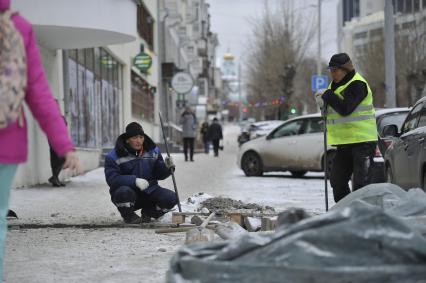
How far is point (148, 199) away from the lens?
25.9ft

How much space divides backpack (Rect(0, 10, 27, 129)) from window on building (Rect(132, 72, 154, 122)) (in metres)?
24.6

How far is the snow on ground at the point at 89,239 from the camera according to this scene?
17.4 feet

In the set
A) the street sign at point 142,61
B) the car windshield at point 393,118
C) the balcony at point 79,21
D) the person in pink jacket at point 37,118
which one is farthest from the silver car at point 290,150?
the person in pink jacket at point 37,118

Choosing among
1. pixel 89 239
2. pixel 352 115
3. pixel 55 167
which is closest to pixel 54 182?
pixel 55 167

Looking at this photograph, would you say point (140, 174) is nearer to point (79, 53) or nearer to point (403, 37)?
point (79, 53)

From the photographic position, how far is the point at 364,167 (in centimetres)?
710

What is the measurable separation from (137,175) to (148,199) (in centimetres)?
32

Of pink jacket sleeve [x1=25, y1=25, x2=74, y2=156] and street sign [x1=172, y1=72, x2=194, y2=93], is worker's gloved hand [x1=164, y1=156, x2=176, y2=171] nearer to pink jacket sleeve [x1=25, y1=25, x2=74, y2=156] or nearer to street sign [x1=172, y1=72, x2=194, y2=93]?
pink jacket sleeve [x1=25, y1=25, x2=74, y2=156]

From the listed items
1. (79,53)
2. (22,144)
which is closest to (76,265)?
(22,144)

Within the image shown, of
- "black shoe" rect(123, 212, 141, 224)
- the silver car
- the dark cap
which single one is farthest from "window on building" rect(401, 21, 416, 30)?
"black shoe" rect(123, 212, 141, 224)

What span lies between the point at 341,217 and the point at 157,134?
3199cm

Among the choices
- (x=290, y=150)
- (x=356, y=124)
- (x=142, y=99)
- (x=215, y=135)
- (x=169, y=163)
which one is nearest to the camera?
(x=356, y=124)

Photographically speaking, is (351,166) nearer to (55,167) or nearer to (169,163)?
(169,163)

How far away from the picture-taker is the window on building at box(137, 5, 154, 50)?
94.8 ft
